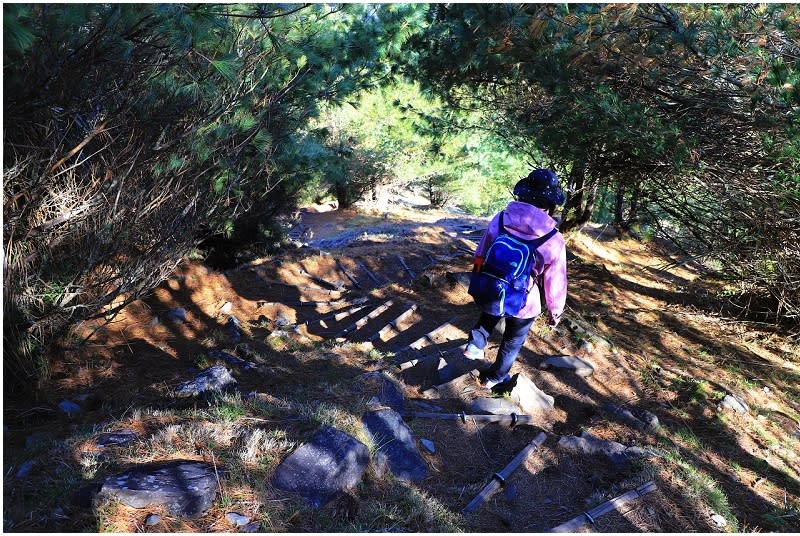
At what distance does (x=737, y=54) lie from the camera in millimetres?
5074

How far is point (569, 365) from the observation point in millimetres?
6523

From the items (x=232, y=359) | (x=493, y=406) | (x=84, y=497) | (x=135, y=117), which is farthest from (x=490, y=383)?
(x=135, y=117)

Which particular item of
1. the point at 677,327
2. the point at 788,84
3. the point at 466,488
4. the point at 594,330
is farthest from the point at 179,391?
the point at 677,327

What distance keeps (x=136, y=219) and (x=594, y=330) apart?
19.7ft

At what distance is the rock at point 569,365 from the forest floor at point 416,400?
0.08 m

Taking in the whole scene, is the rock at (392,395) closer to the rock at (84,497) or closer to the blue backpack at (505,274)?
the blue backpack at (505,274)

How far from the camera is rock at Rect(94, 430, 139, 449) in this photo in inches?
153

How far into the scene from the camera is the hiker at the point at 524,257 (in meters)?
4.60

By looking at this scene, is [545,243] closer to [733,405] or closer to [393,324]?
[393,324]

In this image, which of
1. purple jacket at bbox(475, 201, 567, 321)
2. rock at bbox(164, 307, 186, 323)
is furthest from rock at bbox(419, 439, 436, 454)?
rock at bbox(164, 307, 186, 323)

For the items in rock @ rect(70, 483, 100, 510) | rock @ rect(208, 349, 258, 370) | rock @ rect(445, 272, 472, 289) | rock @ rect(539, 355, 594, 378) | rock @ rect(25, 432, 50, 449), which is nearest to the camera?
rock @ rect(70, 483, 100, 510)

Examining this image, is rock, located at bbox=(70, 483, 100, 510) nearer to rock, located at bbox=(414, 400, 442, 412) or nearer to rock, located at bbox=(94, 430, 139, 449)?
rock, located at bbox=(94, 430, 139, 449)

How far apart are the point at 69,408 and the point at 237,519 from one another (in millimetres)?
3363

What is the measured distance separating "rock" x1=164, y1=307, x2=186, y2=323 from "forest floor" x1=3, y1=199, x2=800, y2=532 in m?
0.05
